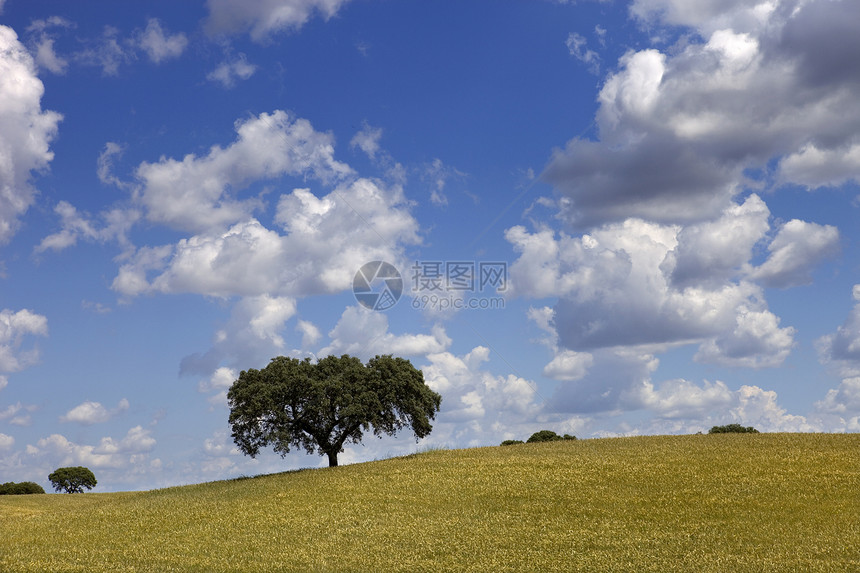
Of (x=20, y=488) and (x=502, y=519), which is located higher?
(x=20, y=488)

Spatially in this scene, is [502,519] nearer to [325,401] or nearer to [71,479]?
[325,401]

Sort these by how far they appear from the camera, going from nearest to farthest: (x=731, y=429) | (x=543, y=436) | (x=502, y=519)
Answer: (x=502, y=519)
(x=731, y=429)
(x=543, y=436)

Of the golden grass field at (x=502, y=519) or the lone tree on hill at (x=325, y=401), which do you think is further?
the lone tree on hill at (x=325, y=401)

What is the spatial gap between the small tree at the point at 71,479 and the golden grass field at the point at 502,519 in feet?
120

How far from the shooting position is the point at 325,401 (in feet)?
184

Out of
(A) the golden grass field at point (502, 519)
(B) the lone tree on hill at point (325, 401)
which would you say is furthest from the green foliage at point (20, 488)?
(B) the lone tree on hill at point (325, 401)

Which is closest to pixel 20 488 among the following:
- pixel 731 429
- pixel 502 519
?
pixel 502 519

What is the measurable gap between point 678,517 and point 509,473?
14.2 meters

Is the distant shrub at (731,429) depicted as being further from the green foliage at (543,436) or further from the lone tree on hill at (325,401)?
the lone tree on hill at (325,401)

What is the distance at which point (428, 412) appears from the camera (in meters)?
60.0

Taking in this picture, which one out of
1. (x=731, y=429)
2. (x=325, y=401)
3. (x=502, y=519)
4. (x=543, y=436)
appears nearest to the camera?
(x=502, y=519)

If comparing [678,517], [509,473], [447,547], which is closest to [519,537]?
[447,547]

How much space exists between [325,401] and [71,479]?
170 feet

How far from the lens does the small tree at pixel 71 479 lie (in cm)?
8831
